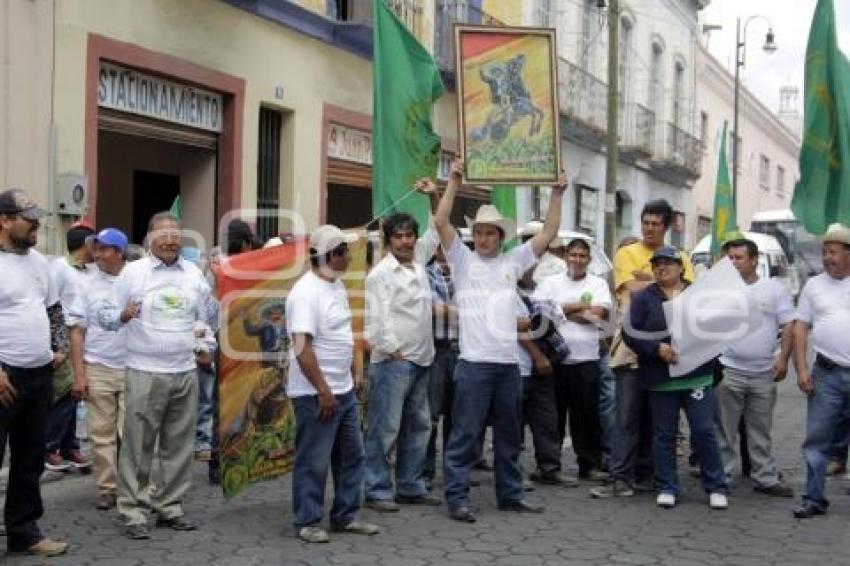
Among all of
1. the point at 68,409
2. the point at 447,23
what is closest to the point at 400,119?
the point at 68,409

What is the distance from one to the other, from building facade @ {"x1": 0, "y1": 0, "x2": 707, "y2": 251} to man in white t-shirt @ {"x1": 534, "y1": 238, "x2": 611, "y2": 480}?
493cm

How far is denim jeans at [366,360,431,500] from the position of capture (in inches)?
300

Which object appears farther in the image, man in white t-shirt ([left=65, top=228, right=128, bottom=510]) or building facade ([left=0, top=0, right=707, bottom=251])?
building facade ([left=0, top=0, right=707, bottom=251])

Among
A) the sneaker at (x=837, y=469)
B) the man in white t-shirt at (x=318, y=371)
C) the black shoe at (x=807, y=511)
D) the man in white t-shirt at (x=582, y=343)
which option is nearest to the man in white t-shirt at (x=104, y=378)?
the man in white t-shirt at (x=318, y=371)

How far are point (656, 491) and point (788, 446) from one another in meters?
2.91

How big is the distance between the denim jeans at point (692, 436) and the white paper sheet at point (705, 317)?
0.20 m

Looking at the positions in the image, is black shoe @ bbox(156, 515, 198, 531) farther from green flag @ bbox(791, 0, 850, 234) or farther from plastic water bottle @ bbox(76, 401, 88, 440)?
green flag @ bbox(791, 0, 850, 234)

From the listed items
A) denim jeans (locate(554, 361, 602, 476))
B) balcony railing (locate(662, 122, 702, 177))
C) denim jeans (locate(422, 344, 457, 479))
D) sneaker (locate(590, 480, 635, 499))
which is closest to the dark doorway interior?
denim jeans (locate(422, 344, 457, 479))

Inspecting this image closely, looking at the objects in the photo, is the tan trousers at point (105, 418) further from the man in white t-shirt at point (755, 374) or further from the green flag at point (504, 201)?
the man in white t-shirt at point (755, 374)

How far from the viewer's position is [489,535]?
6.91 meters

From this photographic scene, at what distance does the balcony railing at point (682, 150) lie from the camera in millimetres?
29781

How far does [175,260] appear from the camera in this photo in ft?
23.0

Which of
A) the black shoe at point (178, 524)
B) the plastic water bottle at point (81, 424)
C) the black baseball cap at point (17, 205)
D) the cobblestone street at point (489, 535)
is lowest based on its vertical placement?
the cobblestone street at point (489, 535)

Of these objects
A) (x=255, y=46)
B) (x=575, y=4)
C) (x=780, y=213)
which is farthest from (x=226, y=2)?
(x=780, y=213)
